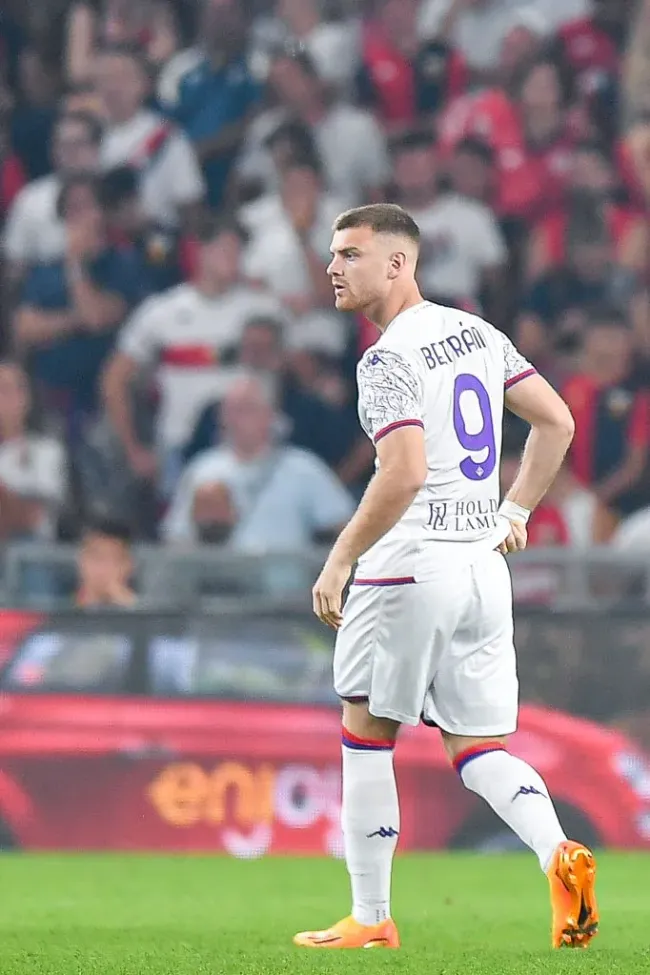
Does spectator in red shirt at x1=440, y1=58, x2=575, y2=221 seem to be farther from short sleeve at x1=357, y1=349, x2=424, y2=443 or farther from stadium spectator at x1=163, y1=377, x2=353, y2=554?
short sleeve at x1=357, y1=349, x2=424, y2=443

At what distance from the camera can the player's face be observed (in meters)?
5.26

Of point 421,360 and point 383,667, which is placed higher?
point 421,360

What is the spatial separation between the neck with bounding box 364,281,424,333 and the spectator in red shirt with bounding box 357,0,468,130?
7688mm

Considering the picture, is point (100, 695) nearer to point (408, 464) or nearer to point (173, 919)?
point (173, 919)

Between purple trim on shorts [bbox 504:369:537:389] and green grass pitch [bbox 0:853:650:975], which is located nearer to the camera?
green grass pitch [bbox 0:853:650:975]

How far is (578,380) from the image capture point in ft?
36.0

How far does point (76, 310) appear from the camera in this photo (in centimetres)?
1173

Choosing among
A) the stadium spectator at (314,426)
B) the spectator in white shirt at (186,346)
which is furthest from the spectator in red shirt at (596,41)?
the stadium spectator at (314,426)

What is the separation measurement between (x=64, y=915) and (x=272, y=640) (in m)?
2.51

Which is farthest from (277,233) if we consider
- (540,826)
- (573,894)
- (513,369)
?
(573,894)

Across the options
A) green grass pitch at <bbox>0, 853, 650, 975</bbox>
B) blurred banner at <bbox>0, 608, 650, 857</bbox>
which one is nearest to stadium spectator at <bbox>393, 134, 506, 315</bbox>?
blurred banner at <bbox>0, 608, 650, 857</bbox>

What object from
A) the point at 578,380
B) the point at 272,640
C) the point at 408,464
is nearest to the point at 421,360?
the point at 408,464

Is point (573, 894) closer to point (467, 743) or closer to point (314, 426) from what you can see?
point (467, 743)

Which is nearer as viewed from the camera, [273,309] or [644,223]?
[273,309]
